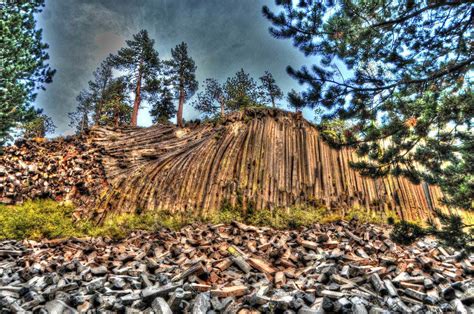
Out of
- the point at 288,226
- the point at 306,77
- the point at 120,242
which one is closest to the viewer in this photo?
the point at 306,77

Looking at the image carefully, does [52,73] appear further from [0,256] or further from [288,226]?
[288,226]

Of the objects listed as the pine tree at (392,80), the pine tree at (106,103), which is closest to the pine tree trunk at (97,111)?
the pine tree at (106,103)

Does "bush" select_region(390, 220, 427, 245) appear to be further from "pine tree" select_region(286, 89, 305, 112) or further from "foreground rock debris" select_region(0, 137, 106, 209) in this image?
"foreground rock debris" select_region(0, 137, 106, 209)

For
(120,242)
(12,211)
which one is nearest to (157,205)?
(120,242)

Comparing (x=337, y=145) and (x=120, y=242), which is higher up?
(x=337, y=145)

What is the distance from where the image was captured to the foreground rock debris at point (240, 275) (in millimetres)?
3279

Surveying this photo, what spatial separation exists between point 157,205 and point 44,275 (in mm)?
4475

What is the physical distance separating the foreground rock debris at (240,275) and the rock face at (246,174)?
2441 mm

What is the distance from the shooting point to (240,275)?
4.43 m

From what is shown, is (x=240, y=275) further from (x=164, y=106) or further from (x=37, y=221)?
(x=164, y=106)

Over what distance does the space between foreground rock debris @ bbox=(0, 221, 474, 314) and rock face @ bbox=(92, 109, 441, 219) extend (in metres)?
2.44

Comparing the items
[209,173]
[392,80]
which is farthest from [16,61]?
[392,80]

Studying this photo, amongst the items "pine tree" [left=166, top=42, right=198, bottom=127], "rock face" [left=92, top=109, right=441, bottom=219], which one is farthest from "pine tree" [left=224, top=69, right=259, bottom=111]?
"rock face" [left=92, top=109, right=441, bottom=219]

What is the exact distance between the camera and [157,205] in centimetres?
920
